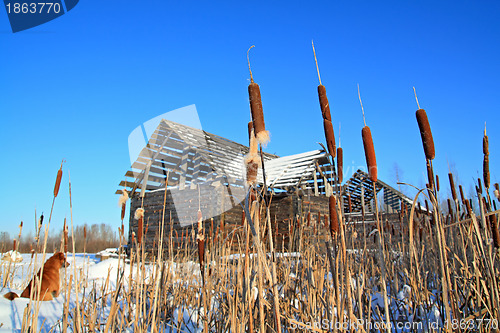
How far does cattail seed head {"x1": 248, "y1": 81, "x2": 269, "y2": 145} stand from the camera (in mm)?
824

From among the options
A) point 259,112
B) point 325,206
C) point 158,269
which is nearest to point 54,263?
point 158,269

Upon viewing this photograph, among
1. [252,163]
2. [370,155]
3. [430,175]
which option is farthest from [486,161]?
[252,163]

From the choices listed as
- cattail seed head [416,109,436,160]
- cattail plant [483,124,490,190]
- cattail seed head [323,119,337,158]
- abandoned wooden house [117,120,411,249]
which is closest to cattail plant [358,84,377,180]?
cattail seed head [323,119,337,158]

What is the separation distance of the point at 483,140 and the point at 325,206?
32.7 ft

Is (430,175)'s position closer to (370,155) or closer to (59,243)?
(370,155)

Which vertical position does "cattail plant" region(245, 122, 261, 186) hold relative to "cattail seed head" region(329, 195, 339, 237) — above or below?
above

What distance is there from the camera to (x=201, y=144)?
11695mm

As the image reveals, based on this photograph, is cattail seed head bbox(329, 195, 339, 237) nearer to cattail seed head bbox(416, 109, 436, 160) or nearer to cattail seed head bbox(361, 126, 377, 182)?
cattail seed head bbox(361, 126, 377, 182)

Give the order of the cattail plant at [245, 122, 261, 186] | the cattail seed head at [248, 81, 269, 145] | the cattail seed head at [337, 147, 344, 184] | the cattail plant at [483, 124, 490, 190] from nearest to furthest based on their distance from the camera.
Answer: the cattail seed head at [248, 81, 269, 145] → the cattail plant at [245, 122, 261, 186] → the cattail seed head at [337, 147, 344, 184] → the cattail plant at [483, 124, 490, 190]

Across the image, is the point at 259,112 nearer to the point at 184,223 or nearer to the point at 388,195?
the point at 184,223

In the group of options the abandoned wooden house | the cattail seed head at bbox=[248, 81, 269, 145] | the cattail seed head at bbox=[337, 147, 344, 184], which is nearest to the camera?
the cattail seed head at bbox=[248, 81, 269, 145]

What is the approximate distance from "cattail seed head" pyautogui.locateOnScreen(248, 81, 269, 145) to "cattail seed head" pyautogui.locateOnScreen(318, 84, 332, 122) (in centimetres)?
25

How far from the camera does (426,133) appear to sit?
1146 mm

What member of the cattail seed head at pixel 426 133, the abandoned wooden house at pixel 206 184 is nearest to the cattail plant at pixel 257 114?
the cattail seed head at pixel 426 133
